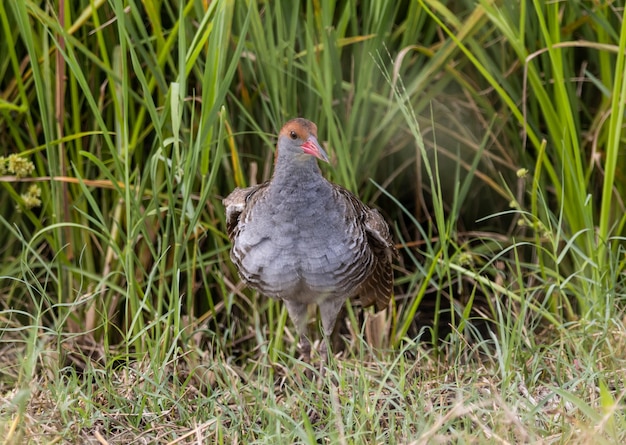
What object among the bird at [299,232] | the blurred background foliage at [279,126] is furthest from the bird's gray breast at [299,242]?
the blurred background foliage at [279,126]

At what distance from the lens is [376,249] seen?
3.79 metres

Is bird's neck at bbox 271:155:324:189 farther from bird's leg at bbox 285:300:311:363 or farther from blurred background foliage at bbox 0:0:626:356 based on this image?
bird's leg at bbox 285:300:311:363

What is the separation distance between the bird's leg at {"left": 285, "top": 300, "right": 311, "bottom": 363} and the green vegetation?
0.43 ft

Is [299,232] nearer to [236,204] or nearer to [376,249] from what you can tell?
Result: [236,204]

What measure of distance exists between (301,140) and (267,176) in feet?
2.62

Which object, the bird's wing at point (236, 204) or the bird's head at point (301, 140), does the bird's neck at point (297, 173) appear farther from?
the bird's wing at point (236, 204)

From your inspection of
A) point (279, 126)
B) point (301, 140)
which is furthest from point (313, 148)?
point (279, 126)

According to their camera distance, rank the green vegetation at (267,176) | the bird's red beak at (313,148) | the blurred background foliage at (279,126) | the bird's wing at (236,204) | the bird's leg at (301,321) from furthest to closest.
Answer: the bird's leg at (301,321) → the bird's wing at (236,204) → the blurred background foliage at (279,126) → the bird's red beak at (313,148) → the green vegetation at (267,176)

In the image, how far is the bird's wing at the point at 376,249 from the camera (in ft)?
11.9

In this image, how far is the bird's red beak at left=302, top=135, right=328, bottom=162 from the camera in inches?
132

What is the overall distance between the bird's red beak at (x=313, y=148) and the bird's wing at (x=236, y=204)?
0.99ft

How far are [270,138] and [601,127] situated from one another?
4.60ft

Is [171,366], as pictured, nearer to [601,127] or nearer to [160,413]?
[160,413]

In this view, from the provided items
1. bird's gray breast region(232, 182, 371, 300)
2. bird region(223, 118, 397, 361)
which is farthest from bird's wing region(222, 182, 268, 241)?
bird's gray breast region(232, 182, 371, 300)
